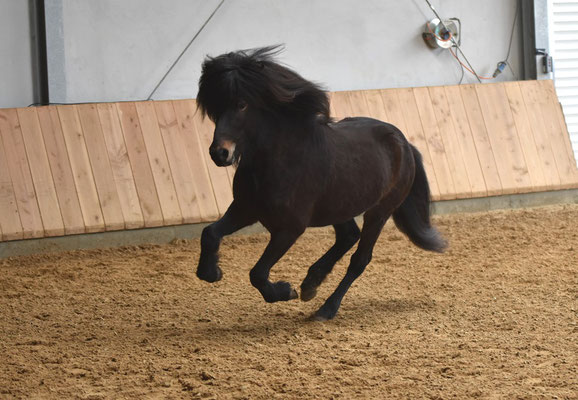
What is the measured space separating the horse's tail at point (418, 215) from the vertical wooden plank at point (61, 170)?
3.78m

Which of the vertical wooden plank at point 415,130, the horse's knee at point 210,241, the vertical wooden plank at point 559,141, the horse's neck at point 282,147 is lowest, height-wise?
the vertical wooden plank at point 559,141

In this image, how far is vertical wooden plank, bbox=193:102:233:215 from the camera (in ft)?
27.7

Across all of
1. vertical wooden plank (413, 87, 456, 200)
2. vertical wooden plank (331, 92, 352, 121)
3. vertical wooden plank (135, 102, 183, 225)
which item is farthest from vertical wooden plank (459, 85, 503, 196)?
vertical wooden plank (135, 102, 183, 225)

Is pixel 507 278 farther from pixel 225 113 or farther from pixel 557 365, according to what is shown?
pixel 225 113

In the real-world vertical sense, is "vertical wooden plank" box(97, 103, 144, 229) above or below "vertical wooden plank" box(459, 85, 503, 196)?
above

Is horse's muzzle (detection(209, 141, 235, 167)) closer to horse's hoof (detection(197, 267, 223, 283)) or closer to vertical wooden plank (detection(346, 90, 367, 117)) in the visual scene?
horse's hoof (detection(197, 267, 223, 283))

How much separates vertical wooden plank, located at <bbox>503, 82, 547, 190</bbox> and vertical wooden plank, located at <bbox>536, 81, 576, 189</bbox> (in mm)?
294

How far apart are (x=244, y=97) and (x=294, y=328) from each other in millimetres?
1533

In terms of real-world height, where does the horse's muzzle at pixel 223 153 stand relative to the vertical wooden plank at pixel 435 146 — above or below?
above

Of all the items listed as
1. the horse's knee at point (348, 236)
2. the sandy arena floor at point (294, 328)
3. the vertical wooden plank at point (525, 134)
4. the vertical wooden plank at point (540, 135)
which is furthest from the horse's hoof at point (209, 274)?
the vertical wooden plank at point (540, 135)

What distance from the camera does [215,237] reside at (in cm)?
457

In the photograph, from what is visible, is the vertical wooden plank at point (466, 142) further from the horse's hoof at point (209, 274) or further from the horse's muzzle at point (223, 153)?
the horse's muzzle at point (223, 153)

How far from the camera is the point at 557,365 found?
3.84 metres

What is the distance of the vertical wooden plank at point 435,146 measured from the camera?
370 inches
